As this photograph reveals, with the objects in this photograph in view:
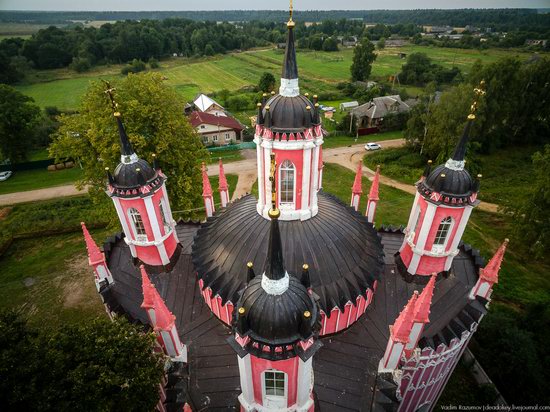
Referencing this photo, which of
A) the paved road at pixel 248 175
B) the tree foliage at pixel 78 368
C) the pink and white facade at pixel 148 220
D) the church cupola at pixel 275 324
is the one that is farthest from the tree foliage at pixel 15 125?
the church cupola at pixel 275 324

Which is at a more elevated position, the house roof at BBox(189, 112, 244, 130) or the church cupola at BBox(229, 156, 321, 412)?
the church cupola at BBox(229, 156, 321, 412)

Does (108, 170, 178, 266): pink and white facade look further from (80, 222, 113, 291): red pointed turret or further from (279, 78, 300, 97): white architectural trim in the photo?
(279, 78, 300, 97): white architectural trim

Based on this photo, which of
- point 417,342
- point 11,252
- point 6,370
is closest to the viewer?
point 6,370

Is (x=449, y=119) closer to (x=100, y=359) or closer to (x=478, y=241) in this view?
(x=478, y=241)

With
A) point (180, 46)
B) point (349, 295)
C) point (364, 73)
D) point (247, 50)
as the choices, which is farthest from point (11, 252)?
point (247, 50)

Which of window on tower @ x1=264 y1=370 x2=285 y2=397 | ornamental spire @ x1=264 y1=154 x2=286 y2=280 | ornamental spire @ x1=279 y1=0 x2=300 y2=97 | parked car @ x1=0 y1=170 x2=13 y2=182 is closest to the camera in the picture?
ornamental spire @ x1=264 y1=154 x2=286 y2=280

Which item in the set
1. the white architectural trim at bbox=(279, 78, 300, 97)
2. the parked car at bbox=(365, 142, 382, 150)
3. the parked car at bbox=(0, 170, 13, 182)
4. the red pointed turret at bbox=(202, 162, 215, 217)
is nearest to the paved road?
the parked car at bbox=(365, 142, 382, 150)

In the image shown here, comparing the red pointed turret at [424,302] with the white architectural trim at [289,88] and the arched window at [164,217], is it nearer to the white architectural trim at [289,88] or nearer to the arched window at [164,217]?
the white architectural trim at [289,88]
